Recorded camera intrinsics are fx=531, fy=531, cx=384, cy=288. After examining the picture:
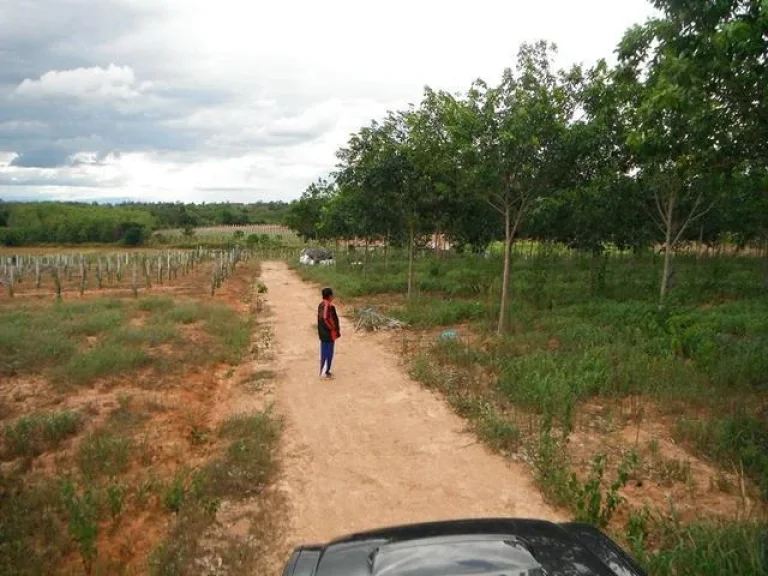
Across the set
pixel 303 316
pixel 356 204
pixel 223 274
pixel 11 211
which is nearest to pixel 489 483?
pixel 303 316

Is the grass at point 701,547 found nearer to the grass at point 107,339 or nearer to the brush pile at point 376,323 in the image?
the grass at point 107,339

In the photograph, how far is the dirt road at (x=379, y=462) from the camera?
4.83 meters

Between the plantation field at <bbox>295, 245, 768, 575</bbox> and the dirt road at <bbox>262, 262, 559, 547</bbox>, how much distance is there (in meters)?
0.36

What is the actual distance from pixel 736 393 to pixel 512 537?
6.85 meters

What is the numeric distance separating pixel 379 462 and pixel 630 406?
3717mm

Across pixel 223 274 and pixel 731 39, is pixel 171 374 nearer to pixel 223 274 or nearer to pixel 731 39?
pixel 731 39

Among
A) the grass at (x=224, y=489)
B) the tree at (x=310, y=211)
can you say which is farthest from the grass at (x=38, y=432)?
the tree at (x=310, y=211)

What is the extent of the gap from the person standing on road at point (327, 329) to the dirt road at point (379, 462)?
0.33m

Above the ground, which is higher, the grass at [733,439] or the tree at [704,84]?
the tree at [704,84]

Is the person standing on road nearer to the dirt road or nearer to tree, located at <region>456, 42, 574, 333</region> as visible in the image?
the dirt road

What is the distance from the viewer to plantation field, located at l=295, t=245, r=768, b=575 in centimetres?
445

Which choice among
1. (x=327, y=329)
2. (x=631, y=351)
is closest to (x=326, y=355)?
(x=327, y=329)

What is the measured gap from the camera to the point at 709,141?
5.95 meters

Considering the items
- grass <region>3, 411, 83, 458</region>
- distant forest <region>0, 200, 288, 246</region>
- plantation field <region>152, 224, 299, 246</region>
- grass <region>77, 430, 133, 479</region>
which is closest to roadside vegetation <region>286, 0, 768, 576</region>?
grass <region>77, 430, 133, 479</region>
